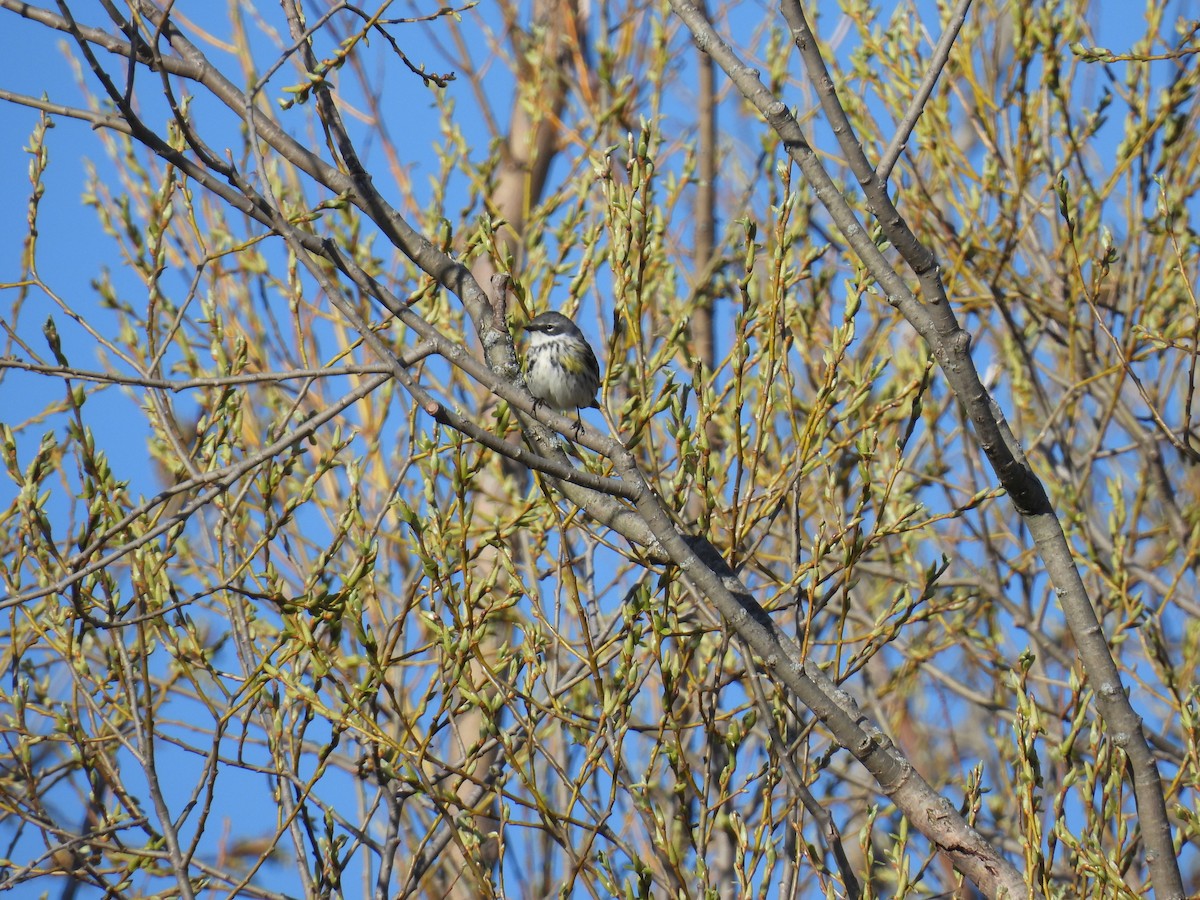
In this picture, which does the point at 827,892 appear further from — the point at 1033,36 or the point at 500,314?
the point at 1033,36

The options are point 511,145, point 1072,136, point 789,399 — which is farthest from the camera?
point 511,145

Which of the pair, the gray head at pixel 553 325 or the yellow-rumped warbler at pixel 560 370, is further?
the yellow-rumped warbler at pixel 560 370

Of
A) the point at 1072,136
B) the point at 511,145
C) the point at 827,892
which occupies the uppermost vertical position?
the point at 511,145

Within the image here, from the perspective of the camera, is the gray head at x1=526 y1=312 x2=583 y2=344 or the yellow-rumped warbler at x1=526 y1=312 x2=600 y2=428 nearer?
the gray head at x1=526 y1=312 x2=583 y2=344

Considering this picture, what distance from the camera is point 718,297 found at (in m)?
5.64

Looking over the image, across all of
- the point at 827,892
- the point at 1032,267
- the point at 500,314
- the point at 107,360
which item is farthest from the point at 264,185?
the point at 1032,267

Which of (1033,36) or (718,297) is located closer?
(1033,36)

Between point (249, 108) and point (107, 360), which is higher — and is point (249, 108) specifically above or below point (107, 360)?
below

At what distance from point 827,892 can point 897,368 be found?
2948 mm

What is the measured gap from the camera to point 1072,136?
15.3ft

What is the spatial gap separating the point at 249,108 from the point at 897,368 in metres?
3.27

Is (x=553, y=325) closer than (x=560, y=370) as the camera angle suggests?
Yes

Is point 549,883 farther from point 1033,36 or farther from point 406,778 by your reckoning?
point 1033,36

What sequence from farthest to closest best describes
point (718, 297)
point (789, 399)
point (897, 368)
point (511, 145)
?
1. point (511, 145)
2. point (718, 297)
3. point (897, 368)
4. point (789, 399)
